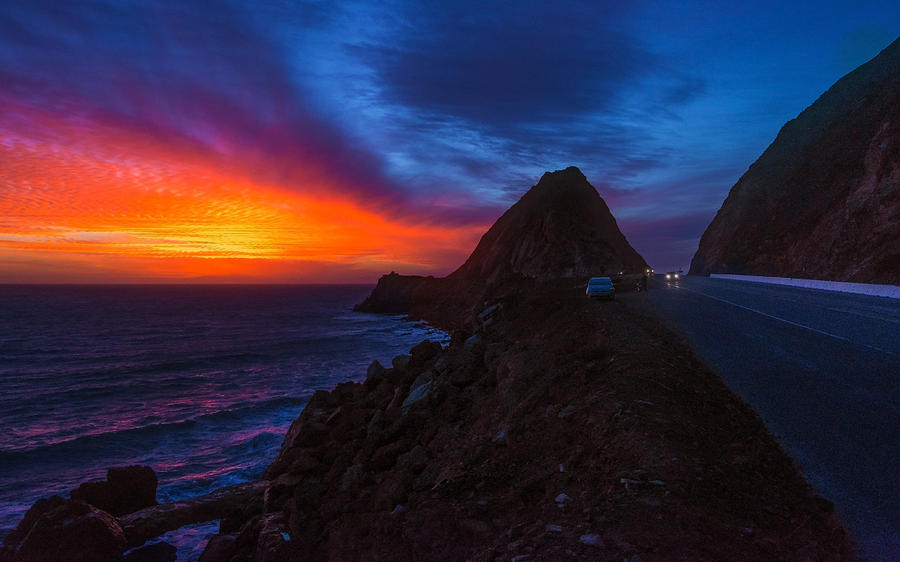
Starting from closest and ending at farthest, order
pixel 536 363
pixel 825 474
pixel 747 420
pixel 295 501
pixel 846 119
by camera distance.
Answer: pixel 825 474 → pixel 747 420 → pixel 295 501 → pixel 536 363 → pixel 846 119

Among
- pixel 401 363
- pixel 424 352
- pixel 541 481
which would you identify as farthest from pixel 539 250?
pixel 541 481

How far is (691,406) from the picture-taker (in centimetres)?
750

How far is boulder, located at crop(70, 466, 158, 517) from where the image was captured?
12594mm

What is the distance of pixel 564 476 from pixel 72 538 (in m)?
10.6

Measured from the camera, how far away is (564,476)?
599 centimetres

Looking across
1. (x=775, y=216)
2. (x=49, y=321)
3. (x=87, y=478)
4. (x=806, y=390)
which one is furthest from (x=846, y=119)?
(x=49, y=321)

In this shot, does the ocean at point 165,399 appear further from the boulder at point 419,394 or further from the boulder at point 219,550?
the boulder at point 419,394

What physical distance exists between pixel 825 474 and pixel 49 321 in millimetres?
112208

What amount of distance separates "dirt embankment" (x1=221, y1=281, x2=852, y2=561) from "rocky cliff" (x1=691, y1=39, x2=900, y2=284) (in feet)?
137

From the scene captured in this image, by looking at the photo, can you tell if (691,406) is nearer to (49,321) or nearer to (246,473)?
(246,473)

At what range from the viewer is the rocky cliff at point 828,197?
137 feet

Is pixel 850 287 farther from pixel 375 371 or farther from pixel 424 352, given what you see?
pixel 375 371

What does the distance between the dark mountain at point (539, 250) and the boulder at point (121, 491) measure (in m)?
59.9

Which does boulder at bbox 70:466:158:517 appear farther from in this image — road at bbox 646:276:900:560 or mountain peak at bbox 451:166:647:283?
mountain peak at bbox 451:166:647:283
